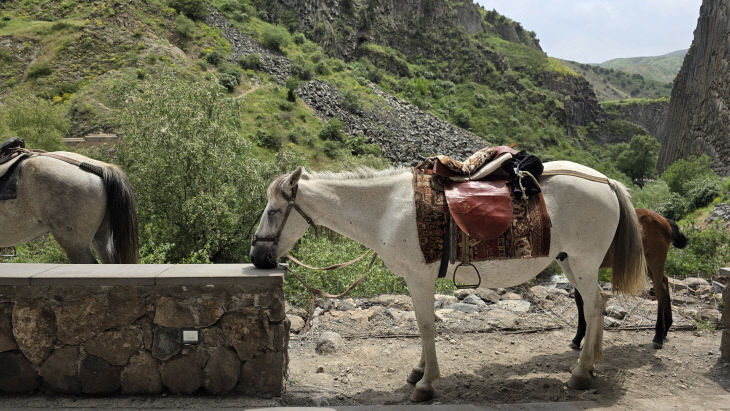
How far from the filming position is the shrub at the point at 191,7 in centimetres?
5156

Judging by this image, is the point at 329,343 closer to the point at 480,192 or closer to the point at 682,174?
the point at 480,192

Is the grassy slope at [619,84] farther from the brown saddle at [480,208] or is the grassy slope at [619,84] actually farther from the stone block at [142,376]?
the stone block at [142,376]

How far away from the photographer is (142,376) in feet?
11.1

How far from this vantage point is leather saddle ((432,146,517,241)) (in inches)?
133

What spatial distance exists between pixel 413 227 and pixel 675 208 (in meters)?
23.7

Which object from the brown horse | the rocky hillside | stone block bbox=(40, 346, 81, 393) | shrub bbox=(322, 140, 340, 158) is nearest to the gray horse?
stone block bbox=(40, 346, 81, 393)

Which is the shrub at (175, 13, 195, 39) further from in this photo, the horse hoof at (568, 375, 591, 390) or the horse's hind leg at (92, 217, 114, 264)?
the horse hoof at (568, 375, 591, 390)

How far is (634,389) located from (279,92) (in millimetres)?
43175

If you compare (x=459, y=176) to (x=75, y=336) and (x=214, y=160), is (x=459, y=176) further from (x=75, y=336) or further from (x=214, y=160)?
(x=214, y=160)

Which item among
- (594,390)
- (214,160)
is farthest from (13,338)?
(214,160)

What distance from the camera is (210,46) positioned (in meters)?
46.4

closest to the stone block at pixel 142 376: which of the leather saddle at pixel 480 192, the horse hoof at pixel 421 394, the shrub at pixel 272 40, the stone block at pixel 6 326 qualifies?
the stone block at pixel 6 326

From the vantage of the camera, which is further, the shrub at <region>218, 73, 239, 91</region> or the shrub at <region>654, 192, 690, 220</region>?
the shrub at <region>218, 73, 239, 91</region>

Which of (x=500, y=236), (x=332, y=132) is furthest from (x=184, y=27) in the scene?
(x=500, y=236)
